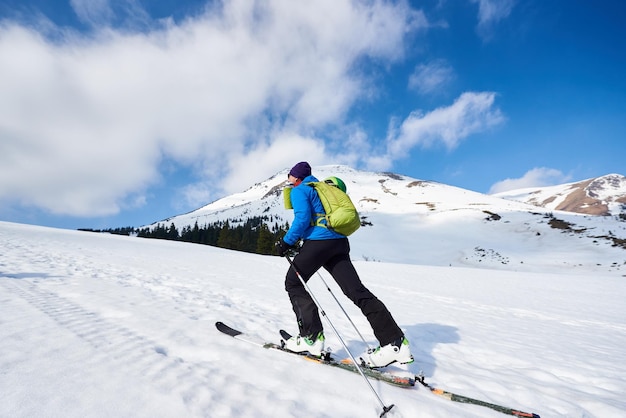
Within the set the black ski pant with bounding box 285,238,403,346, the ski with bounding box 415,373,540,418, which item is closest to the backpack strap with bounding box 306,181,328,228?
the black ski pant with bounding box 285,238,403,346

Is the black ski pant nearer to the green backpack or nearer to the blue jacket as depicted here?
the blue jacket

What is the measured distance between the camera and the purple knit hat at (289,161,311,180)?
411 centimetres

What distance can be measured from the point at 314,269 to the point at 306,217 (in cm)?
67

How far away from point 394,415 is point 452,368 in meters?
2.00

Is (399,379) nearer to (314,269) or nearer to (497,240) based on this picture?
(314,269)

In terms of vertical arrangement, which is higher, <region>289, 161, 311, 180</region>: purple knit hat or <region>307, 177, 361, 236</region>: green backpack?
<region>289, 161, 311, 180</region>: purple knit hat

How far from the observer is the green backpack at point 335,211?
11.8 feet

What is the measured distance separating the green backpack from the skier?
70mm

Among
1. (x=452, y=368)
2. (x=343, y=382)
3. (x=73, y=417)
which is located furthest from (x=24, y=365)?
(x=452, y=368)

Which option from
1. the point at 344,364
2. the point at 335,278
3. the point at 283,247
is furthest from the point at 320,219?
the point at 344,364

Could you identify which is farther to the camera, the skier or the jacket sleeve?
the jacket sleeve

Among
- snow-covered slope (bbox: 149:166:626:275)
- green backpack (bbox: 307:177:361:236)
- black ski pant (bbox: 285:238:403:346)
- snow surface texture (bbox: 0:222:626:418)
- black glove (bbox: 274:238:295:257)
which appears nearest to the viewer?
snow surface texture (bbox: 0:222:626:418)

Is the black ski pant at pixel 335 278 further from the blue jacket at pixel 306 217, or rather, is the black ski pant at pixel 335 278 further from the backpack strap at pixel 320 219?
the backpack strap at pixel 320 219

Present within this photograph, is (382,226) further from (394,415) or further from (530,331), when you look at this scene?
(394,415)
